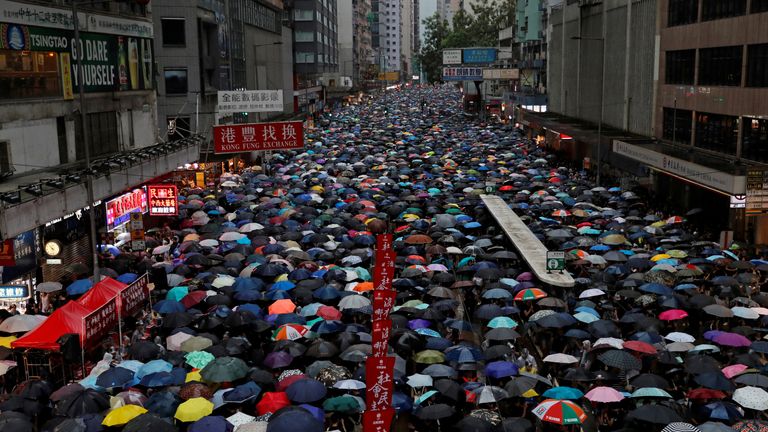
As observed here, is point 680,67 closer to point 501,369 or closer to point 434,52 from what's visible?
point 501,369

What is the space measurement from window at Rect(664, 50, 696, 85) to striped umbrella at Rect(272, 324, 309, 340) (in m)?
26.6

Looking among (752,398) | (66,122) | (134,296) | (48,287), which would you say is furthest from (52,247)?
(752,398)

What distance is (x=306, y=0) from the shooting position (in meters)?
112

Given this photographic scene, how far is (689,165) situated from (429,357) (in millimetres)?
19353

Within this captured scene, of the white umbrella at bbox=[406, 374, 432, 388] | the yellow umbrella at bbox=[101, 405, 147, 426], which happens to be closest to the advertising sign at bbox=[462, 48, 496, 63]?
the white umbrella at bbox=[406, 374, 432, 388]

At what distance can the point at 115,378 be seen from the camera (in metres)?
16.4

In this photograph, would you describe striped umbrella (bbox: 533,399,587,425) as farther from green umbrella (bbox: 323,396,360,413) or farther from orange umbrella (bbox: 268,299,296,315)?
orange umbrella (bbox: 268,299,296,315)

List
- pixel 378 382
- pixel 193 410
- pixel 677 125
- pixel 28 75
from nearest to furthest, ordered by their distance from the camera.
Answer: pixel 378 382, pixel 193 410, pixel 28 75, pixel 677 125

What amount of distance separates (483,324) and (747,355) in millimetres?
6851

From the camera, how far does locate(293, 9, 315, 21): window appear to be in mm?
112312

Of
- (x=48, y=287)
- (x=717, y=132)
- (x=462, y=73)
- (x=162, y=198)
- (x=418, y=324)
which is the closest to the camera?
(x=418, y=324)

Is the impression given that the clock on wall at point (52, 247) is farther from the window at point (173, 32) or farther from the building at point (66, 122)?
the window at point (173, 32)

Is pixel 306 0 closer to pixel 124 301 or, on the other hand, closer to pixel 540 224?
Result: pixel 540 224

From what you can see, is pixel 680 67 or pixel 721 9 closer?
pixel 721 9
